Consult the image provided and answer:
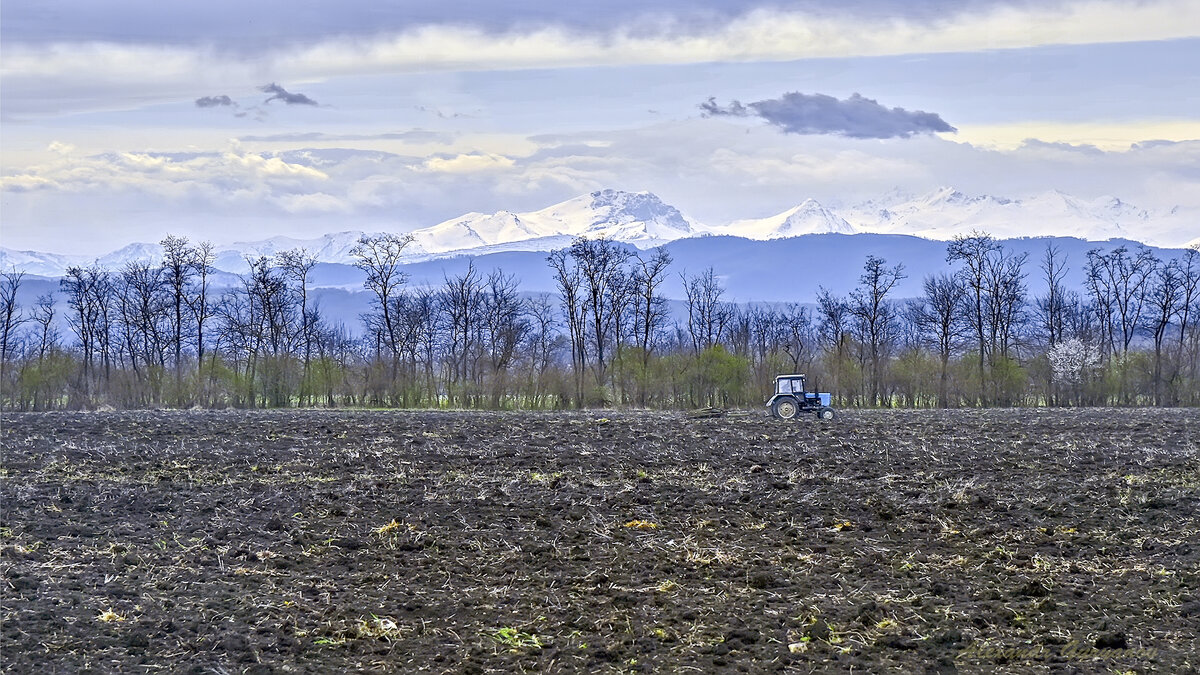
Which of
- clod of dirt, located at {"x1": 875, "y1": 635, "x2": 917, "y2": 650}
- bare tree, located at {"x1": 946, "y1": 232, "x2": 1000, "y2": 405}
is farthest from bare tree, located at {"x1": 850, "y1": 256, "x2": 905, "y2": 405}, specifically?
clod of dirt, located at {"x1": 875, "y1": 635, "x2": 917, "y2": 650}

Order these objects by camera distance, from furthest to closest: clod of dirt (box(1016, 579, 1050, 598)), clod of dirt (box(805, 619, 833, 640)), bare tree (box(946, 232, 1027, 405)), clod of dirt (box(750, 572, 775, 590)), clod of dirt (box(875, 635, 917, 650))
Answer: bare tree (box(946, 232, 1027, 405)) < clod of dirt (box(750, 572, 775, 590)) < clod of dirt (box(1016, 579, 1050, 598)) < clod of dirt (box(805, 619, 833, 640)) < clod of dirt (box(875, 635, 917, 650))

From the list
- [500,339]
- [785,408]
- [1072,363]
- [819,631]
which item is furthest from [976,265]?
[819,631]

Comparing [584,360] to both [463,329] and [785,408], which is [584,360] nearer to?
[463,329]

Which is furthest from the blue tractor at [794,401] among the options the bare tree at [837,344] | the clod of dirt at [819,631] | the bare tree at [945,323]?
the bare tree at [945,323]

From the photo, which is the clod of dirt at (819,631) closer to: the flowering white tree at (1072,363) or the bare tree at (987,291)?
the flowering white tree at (1072,363)

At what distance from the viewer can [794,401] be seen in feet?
125

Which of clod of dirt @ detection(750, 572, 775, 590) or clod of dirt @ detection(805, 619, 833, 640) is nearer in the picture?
clod of dirt @ detection(805, 619, 833, 640)

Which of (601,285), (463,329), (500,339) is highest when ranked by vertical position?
(601,285)

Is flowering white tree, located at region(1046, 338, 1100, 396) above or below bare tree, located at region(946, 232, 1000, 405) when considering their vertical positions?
below

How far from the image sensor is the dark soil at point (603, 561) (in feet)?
35.3

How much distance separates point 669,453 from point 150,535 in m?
11.9

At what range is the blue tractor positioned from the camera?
124ft

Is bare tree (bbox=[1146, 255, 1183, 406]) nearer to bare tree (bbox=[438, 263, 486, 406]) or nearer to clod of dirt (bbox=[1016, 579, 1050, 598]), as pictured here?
bare tree (bbox=[438, 263, 486, 406])

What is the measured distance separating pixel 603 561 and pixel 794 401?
2498 cm
